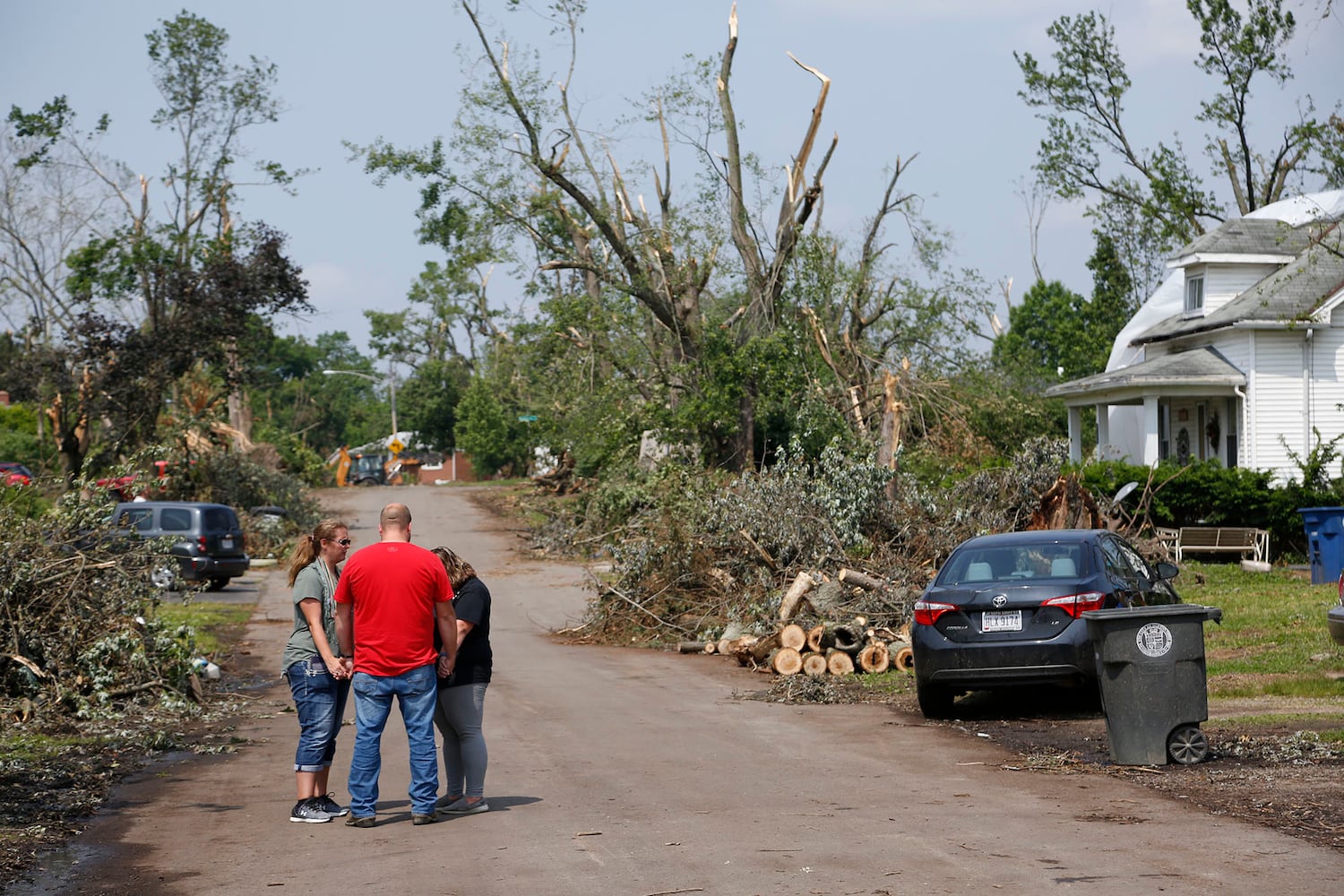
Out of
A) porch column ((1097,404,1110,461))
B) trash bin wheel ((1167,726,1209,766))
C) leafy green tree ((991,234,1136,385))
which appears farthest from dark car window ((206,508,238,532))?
leafy green tree ((991,234,1136,385))

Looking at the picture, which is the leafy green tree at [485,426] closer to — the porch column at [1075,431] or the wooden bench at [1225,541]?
the porch column at [1075,431]

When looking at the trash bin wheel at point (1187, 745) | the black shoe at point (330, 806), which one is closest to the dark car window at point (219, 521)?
the black shoe at point (330, 806)

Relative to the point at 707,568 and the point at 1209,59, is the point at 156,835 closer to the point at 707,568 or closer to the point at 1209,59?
the point at 707,568

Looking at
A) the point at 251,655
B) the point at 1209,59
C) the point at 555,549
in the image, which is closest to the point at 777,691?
the point at 251,655

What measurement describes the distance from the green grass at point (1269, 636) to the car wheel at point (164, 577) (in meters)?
10.5

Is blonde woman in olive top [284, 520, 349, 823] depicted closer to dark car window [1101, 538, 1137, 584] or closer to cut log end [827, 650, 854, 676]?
dark car window [1101, 538, 1137, 584]

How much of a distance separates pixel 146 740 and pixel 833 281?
28.4 meters

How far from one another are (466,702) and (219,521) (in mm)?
21629

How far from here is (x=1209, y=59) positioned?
39406 mm

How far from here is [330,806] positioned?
7.91 m

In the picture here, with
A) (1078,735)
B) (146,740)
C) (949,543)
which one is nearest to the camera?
(1078,735)

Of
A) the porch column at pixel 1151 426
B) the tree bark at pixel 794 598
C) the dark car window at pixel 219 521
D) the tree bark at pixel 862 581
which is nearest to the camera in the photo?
the tree bark at pixel 862 581

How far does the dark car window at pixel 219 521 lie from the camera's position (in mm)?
27812

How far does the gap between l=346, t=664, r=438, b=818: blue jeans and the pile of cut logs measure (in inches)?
283
